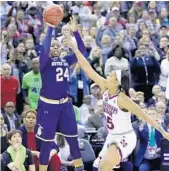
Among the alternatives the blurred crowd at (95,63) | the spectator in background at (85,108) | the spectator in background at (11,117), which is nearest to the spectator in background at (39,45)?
the blurred crowd at (95,63)

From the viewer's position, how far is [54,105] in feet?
36.4

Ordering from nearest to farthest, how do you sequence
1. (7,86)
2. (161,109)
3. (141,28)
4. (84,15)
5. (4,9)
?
1. (161,109)
2. (7,86)
3. (4,9)
4. (141,28)
5. (84,15)

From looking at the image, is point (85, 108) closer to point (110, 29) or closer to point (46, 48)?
point (110, 29)

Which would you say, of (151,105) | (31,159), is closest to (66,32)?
(31,159)

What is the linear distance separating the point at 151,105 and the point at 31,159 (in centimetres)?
398

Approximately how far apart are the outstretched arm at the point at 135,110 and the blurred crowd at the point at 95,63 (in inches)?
46.2

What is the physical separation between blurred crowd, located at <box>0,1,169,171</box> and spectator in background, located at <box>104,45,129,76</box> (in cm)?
2

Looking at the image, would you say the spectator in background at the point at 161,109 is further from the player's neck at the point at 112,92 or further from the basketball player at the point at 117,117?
the player's neck at the point at 112,92

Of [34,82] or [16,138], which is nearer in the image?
[16,138]

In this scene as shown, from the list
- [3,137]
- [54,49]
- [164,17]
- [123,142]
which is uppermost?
[164,17]

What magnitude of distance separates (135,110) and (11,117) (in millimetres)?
4048

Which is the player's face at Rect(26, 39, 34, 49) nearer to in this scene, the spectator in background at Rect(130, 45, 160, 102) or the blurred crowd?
the blurred crowd

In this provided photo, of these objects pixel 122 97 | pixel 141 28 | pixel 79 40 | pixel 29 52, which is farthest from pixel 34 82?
pixel 122 97

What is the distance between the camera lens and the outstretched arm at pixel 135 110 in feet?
33.4
